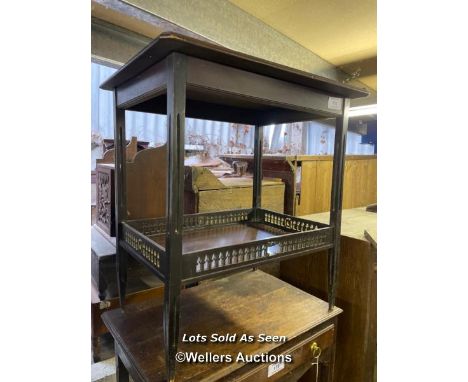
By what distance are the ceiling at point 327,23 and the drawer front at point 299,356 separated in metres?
1.46

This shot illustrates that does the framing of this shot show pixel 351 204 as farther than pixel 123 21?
Yes

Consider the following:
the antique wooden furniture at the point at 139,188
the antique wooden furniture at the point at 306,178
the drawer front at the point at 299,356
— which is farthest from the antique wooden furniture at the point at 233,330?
the antique wooden furniture at the point at 306,178

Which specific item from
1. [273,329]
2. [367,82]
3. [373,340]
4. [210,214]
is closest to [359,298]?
[373,340]

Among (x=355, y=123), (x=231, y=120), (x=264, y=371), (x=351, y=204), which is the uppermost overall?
(x=355, y=123)

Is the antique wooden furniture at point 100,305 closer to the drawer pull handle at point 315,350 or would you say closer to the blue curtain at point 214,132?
Result: the drawer pull handle at point 315,350

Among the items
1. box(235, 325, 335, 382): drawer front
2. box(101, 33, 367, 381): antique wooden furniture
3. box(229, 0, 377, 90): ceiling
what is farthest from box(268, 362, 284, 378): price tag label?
box(229, 0, 377, 90): ceiling

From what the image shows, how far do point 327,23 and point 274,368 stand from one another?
1680 millimetres

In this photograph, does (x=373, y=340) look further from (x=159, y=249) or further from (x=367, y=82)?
(x=367, y=82)

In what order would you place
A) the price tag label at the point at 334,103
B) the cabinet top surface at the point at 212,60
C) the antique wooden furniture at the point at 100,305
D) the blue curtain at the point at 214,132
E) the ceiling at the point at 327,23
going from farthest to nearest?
the blue curtain at the point at 214,132 < the ceiling at the point at 327,23 < the antique wooden furniture at the point at 100,305 < the price tag label at the point at 334,103 < the cabinet top surface at the point at 212,60

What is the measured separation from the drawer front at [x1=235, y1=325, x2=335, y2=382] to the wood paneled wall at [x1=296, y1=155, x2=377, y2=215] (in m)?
0.90

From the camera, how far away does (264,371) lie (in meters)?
0.86

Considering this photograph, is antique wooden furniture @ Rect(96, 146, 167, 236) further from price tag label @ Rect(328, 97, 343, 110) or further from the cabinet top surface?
price tag label @ Rect(328, 97, 343, 110)

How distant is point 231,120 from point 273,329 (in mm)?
916

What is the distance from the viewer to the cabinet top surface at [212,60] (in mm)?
582
